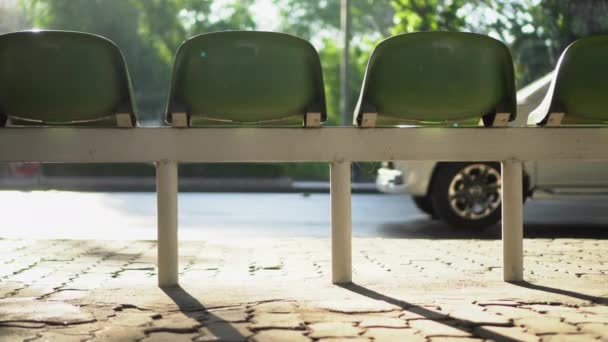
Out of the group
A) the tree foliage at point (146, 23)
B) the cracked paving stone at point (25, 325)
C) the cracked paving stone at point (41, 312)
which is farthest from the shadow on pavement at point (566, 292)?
the tree foliage at point (146, 23)

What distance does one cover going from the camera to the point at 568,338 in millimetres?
2879

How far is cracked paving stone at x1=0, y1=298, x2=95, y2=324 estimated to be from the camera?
3.17 meters

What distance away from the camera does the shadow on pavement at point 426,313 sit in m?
2.95

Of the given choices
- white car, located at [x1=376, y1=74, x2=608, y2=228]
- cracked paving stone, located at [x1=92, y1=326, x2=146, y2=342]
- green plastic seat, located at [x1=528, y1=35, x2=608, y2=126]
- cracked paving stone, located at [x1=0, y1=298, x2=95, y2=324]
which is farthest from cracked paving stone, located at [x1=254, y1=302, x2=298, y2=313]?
white car, located at [x1=376, y1=74, x2=608, y2=228]

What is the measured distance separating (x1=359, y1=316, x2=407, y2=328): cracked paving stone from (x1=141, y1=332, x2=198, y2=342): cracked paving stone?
63 centimetres

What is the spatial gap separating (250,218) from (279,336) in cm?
812

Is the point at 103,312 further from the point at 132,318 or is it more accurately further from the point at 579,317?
the point at 579,317

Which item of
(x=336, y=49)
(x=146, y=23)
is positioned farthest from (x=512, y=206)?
(x=146, y=23)

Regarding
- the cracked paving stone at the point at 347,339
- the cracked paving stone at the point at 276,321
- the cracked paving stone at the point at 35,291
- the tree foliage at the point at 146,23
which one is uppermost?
the tree foliage at the point at 146,23

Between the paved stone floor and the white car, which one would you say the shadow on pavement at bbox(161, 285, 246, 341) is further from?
the white car

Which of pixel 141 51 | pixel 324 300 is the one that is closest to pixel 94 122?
pixel 324 300

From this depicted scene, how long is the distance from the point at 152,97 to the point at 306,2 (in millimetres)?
10297

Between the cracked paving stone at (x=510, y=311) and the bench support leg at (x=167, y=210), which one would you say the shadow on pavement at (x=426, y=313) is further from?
the bench support leg at (x=167, y=210)

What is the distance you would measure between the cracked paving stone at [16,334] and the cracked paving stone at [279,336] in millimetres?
767
